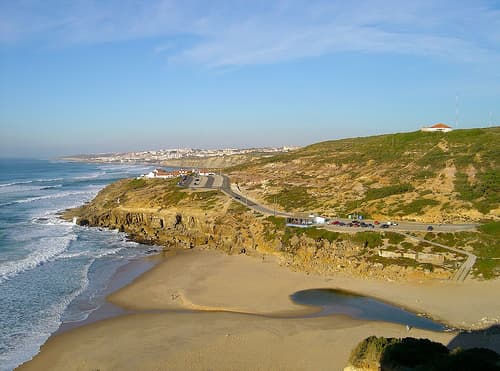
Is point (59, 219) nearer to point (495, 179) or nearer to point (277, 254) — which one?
point (277, 254)

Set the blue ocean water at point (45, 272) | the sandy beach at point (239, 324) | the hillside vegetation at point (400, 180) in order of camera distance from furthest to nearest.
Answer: the hillside vegetation at point (400, 180)
the blue ocean water at point (45, 272)
the sandy beach at point (239, 324)

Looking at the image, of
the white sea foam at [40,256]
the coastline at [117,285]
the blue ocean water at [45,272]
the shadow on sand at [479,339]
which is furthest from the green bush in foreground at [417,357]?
the white sea foam at [40,256]

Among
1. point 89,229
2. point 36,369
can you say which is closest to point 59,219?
point 89,229

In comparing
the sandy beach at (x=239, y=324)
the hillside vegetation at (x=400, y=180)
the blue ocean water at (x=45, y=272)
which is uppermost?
the hillside vegetation at (x=400, y=180)

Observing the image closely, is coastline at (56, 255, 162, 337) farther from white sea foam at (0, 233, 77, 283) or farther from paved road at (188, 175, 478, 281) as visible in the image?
paved road at (188, 175, 478, 281)

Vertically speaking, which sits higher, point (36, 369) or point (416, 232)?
point (416, 232)

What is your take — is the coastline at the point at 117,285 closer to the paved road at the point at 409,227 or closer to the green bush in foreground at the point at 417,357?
the paved road at the point at 409,227

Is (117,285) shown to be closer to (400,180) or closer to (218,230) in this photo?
(218,230)
